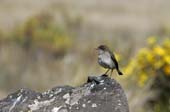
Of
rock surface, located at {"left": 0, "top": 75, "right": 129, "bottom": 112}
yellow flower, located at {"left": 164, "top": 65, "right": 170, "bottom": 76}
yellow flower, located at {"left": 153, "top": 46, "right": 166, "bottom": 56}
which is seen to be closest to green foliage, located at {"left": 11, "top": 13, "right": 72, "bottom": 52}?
yellow flower, located at {"left": 153, "top": 46, "right": 166, "bottom": 56}

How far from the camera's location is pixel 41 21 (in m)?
23.3

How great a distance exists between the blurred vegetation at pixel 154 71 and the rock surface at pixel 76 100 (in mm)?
6035

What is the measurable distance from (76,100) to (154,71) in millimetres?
6878

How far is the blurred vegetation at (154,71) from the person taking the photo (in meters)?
13.2

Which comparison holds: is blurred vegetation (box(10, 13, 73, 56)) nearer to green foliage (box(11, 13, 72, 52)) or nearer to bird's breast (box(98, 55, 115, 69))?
green foliage (box(11, 13, 72, 52))

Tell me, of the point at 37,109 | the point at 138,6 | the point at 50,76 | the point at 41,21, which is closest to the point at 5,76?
the point at 50,76

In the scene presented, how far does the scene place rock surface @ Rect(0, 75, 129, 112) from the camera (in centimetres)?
658

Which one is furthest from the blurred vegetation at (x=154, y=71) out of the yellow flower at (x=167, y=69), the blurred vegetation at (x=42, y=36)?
the blurred vegetation at (x=42, y=36)

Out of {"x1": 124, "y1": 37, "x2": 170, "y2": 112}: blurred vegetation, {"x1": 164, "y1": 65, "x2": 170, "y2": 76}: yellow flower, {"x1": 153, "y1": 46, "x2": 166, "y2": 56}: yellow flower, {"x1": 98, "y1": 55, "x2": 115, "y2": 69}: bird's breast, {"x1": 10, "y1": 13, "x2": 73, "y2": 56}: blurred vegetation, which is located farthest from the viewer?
{"x1": 10, "y1": 13, "x2": 73, "y2": 56}: blurred vegetation

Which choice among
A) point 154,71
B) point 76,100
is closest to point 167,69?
point 154,71

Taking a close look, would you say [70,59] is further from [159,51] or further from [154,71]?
[154,71]

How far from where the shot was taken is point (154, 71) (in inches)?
530

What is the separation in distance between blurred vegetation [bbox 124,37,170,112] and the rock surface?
6.04 m

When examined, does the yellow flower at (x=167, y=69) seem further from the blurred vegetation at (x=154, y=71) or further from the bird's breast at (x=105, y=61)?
the bird's breast at (x=105, y=61)
